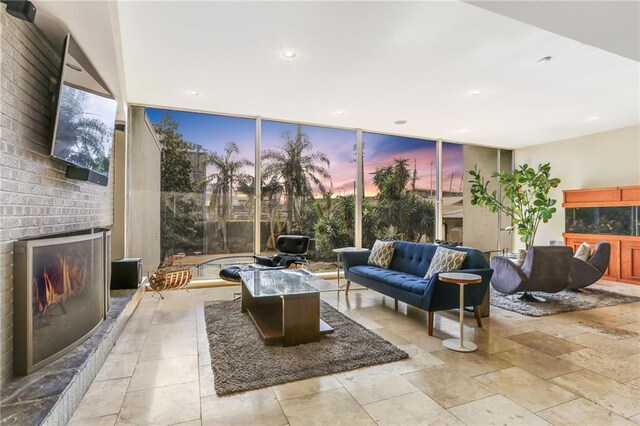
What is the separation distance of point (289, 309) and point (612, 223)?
21.7 feet

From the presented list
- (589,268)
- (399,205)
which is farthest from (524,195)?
(399,205)

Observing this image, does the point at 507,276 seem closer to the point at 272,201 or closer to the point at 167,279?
the point at 272,201

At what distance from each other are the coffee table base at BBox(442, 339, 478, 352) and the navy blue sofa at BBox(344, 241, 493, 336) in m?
0.24

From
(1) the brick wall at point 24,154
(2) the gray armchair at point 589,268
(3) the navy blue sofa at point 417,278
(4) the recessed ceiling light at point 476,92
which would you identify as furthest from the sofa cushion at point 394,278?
(1) the brick wall at point 24,154

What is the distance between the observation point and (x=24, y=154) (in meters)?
1.86

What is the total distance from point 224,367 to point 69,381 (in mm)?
1010

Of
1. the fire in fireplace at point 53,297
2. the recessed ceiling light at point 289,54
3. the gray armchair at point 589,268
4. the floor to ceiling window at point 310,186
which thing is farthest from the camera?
the floor to ceiling window at point 310,186

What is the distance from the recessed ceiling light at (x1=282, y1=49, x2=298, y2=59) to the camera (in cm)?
345

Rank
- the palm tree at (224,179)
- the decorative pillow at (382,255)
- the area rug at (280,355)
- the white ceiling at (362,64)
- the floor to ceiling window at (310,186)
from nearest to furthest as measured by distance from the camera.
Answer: the area rug at (280,355)
the white ceiling at (362,64)
the decorative pillow at (382,255)
the palm tree at (224,179)
the floor to ceiling window at (310,186)

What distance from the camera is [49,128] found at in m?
2.12

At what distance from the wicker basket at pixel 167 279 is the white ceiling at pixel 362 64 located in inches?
88.2

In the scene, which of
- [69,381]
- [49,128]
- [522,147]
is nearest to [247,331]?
[69,381]

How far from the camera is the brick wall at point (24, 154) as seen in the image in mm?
1661

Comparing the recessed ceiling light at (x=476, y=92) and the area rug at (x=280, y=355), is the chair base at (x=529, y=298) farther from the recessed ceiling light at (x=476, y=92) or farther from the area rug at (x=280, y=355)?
the recessed ceiling light at (x=476, y=92)
